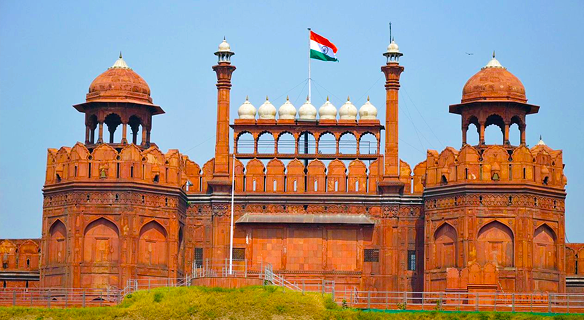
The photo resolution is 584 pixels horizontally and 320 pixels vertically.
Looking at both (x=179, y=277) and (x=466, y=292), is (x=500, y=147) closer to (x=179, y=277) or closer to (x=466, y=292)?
(x=466, y=292)

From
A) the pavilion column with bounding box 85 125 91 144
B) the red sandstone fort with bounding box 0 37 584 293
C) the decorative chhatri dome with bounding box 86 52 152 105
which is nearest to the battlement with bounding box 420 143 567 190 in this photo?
the red sandstone fort with bounding box 0 37 584 293

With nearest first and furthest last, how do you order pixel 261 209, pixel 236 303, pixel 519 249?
pixel 236 303 < pixel 519 249 < pixel 261 209

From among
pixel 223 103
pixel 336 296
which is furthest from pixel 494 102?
pixel 223 103

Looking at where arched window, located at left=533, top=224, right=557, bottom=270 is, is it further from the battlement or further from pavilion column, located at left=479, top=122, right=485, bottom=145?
pavilion column, located at left=479, top=122, right=485, bottom=145

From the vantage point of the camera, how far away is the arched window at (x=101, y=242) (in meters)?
79.7

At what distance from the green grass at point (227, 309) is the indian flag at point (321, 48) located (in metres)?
15.1

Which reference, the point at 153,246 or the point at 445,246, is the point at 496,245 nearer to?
the point at 445,246

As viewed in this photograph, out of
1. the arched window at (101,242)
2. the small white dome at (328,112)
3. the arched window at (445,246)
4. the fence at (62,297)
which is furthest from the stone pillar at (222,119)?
the arched window at (445,246)

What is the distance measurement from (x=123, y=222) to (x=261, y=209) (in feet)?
24.8

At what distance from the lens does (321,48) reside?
84875 millimetres

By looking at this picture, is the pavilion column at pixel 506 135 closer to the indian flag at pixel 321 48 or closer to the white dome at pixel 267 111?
→ the indian flag at pixel 321 48

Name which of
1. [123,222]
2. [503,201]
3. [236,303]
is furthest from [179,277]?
[503,201]

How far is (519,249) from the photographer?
259 ft

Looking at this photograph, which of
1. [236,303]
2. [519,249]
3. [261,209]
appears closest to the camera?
[236,303]
